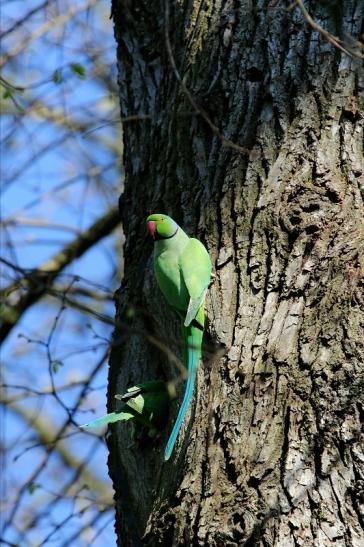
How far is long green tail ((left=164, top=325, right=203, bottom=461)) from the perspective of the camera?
264 centimetres

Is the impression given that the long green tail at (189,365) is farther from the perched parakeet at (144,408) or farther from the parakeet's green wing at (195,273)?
the perched parakeet at (144,408)

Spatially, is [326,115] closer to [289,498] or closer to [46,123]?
[289,498]

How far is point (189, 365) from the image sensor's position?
2715 millimetres

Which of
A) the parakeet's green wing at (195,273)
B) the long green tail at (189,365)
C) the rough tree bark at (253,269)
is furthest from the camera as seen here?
the parakeet's green wing at (195,273)

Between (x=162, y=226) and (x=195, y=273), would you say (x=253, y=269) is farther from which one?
(x=162, y=226)

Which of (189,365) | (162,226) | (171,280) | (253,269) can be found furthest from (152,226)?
(189,365)

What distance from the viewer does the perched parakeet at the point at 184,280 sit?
107 inches

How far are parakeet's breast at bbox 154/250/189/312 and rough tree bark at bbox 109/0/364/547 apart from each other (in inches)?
4.6

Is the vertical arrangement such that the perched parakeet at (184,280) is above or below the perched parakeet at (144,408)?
above

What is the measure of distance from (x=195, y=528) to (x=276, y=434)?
0.37m

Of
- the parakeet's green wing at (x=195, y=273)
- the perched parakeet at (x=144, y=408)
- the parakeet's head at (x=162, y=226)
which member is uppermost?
the parakeet's head at (x=162, y=226)

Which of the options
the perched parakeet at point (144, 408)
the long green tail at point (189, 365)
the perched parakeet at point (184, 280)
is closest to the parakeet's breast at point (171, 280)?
the perched parakeet at point (184, 280)

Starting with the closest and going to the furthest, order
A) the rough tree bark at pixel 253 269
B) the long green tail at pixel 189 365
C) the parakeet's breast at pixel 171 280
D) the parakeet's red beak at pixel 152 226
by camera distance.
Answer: the rough tree bark at pixel 253 269 < the long green tail at pixel 189 365 < the parakeet's breast at pixel 171 280 < the parakeet's red beak at pixel 152 226

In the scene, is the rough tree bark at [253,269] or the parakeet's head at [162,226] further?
the parakeet's head at [162,226]
